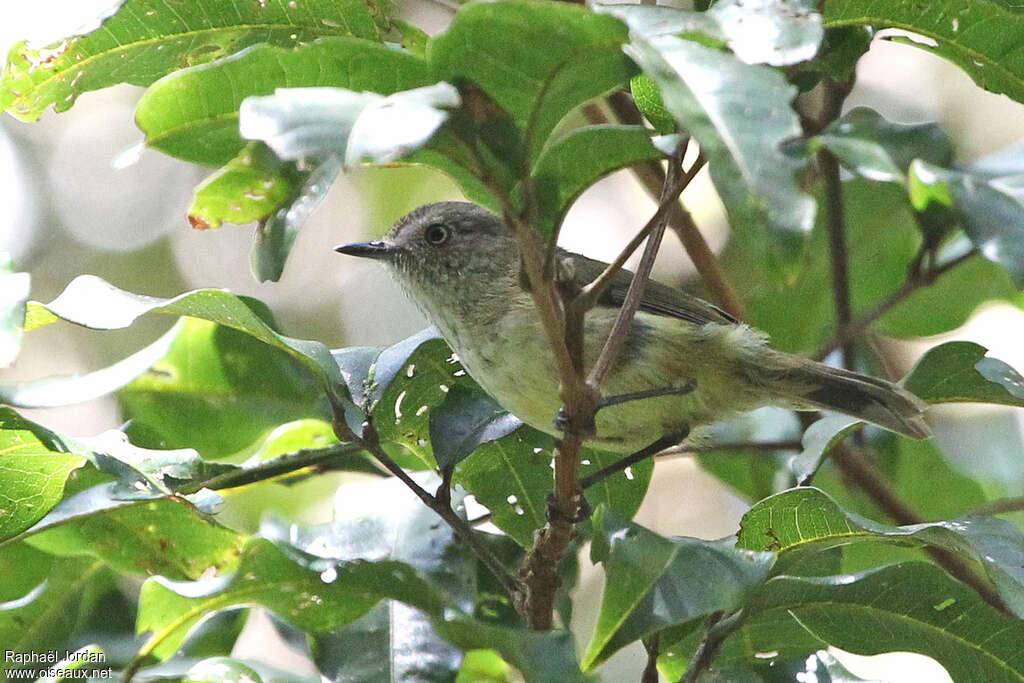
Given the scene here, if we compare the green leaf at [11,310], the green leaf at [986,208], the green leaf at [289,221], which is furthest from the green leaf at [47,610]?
the green leaf at [986,208]

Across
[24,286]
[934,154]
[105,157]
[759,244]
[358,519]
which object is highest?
[759,244]

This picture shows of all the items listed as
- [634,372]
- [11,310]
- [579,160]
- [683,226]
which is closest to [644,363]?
[634,372]

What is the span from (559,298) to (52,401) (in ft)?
4.41

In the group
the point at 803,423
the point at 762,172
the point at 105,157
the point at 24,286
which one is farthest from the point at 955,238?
the point at 105,157

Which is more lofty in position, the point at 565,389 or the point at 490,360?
the point at 565,389

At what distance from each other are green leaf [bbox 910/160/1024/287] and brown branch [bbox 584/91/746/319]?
1.37 m

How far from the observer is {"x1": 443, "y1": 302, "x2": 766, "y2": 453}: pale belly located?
9.04ft

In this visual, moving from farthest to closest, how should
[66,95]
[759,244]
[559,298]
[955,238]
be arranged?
[955,238], [66,95], [559,298], [759,244]

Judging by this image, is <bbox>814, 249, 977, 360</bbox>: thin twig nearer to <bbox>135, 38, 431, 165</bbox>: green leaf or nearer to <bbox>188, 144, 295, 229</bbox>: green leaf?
<bbox>135, 38, 431, 165</bbox>: green leaf

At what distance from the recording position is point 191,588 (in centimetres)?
207

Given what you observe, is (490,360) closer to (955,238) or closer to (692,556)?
(692,556)

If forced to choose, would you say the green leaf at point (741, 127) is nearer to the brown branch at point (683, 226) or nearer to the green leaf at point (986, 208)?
the green leaf at point (986, 208)

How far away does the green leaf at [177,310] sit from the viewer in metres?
2.15

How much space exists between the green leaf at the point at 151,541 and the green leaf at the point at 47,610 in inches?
5.4
